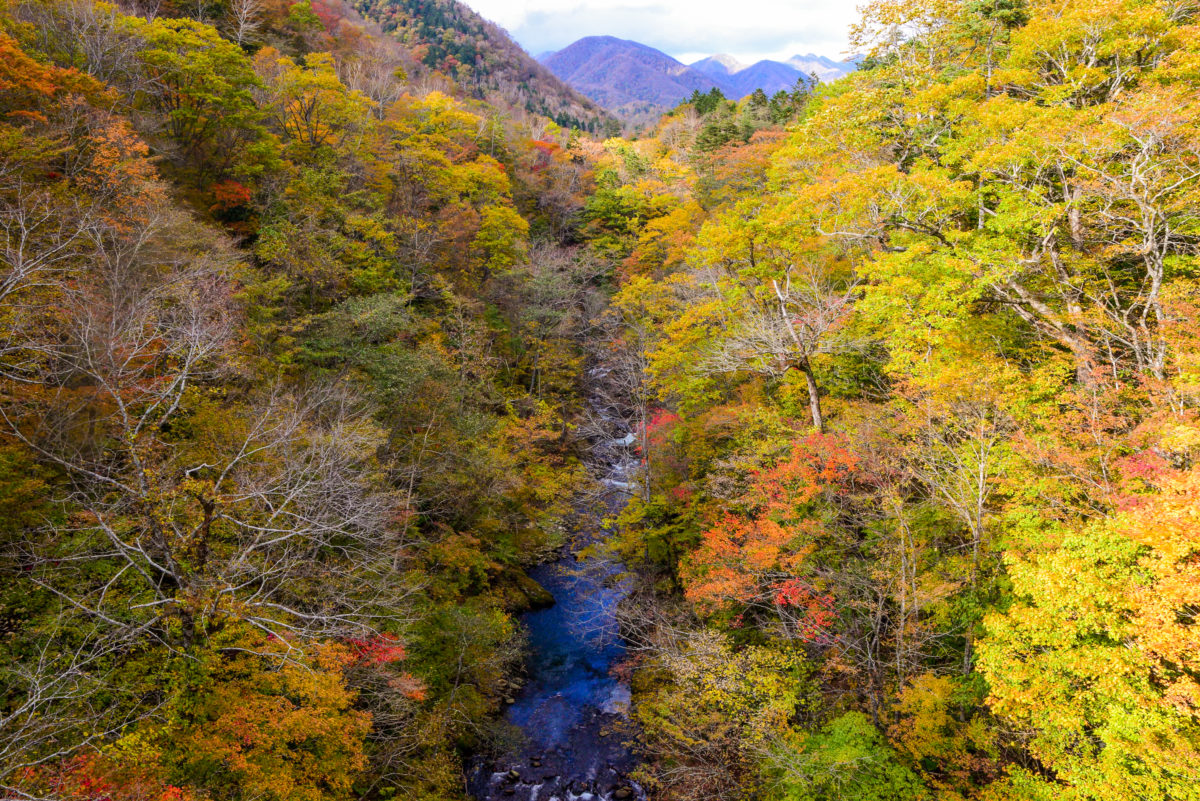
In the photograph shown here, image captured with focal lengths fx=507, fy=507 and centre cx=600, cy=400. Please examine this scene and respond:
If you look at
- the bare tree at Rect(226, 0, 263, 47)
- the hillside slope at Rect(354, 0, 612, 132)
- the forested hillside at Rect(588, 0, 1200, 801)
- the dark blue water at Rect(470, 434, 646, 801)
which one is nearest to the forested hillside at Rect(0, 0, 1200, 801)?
the forested hillside at Rect(588, 0, 1200, 801)

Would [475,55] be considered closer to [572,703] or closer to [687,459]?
[687,459]

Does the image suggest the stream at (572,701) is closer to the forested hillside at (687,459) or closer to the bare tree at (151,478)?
the forested hillside at (687,459)

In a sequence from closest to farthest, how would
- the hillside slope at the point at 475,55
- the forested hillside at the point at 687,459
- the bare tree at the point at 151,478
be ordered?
the forested hillside at the point at 687,459 < the bare tree at the point at 151,478 < the hillside slope at the point at 475,55

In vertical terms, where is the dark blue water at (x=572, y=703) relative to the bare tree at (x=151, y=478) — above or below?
below

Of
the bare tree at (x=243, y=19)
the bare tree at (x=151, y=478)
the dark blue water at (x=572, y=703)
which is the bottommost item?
the dark blue water at (x=572, y=703)

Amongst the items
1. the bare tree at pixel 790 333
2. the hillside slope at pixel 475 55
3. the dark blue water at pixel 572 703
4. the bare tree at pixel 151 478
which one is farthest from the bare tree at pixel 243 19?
the hillside slope at pixel 475 55

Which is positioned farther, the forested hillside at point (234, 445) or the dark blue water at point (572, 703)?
the dark blue water at point (572, 703)

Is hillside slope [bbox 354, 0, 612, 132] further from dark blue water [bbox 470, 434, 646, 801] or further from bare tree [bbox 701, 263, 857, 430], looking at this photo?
dark blue water [bbox 470, 434, 646, 801]

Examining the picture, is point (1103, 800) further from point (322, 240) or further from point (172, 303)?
point (322, 240)
